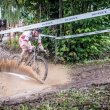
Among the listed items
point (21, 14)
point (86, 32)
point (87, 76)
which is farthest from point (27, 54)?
point (21, 14)

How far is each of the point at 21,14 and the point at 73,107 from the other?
1171 centimetres

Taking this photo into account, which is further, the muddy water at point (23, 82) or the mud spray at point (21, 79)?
the mud spray at point (21, 79)

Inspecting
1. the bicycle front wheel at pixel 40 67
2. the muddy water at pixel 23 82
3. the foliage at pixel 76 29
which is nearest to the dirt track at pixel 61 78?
the muddy water at pixel 23 82

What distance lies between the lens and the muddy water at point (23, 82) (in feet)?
30.2

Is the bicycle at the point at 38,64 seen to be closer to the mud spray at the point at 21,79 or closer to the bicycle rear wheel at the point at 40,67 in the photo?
the bicycle rear wheel at the point at 40,67

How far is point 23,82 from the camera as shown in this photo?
1028 cm

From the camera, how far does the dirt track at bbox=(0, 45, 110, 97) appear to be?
9336 millimetres

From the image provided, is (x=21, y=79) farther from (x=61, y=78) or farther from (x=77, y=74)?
(x=77, y=74)

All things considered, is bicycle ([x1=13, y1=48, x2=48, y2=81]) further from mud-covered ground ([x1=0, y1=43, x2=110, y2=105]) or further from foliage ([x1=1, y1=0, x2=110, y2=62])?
foliage ([x1=1, y1=0, x2=110, y2=62])

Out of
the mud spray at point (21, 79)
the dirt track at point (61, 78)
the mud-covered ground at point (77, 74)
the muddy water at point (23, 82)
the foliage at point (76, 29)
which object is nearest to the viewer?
the muddy water at point (23, 82)

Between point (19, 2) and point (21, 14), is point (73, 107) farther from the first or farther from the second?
point (21, 14)

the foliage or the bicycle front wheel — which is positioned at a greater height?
the foliage

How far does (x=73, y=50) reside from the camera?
14133 mm

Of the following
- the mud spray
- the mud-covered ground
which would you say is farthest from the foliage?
the mud spray
